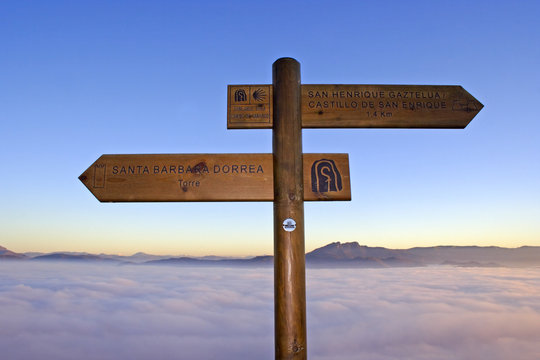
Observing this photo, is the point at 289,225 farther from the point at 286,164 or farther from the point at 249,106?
the point at 249,106

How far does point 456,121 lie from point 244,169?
79.8 inches

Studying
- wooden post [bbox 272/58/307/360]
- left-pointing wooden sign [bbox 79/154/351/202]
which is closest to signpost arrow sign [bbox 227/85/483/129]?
wooden post [bbox 272/58/307/360]

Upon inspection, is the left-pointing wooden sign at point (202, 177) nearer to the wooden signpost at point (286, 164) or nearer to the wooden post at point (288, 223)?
the wooden signpost at point (286, 164)

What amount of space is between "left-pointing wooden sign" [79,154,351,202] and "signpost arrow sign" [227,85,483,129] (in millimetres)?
347

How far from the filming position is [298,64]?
2.88 meters

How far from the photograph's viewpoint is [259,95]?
2.88m

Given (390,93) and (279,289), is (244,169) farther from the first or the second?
(390,93)

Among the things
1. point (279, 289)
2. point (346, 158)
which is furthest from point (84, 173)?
point (346, 158)

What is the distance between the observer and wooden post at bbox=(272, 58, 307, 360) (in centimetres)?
250

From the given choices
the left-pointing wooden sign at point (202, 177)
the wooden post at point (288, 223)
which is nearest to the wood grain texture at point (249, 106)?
the wooden post at point (288, 223)

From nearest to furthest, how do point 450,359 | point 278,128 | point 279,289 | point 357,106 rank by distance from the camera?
point 279,289 → point 278,128 → point 357,106 → point 450,359

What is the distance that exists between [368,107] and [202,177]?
164 centimetres

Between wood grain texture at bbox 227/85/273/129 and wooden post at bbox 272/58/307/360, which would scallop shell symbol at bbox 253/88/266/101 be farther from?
wooden post at bbox 272/58/307/360

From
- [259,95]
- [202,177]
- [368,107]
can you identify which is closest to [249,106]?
[259,95]
